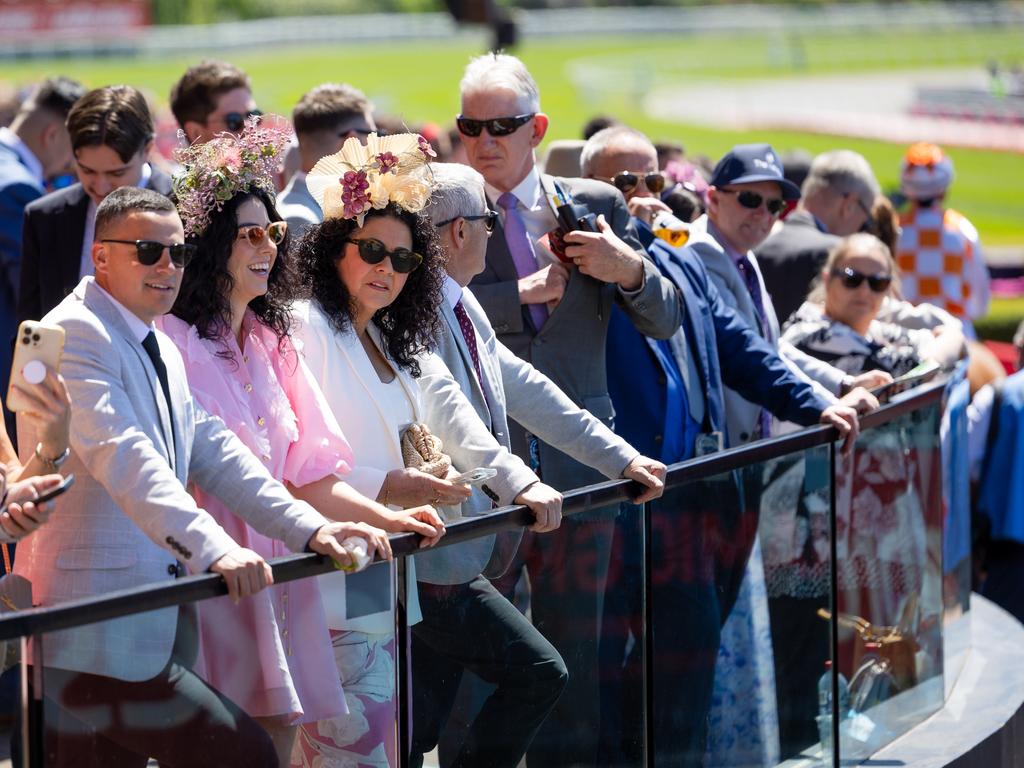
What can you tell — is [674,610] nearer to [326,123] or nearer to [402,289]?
[402,289]

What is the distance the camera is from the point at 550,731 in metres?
4.25

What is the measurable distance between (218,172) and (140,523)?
98 cm

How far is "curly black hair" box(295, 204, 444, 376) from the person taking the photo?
13.5 ft

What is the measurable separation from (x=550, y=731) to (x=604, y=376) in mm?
→ 1334

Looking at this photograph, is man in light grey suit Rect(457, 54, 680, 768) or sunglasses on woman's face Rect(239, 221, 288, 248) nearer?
sunglasses on woman's face Rect(239, 221, 288, 248)

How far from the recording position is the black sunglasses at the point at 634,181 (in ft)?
19.0

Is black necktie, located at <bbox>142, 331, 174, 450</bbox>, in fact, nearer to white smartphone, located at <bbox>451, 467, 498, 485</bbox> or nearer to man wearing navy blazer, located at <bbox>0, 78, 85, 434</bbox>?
white smartphone, located at <bbox>451, 467, 498, 485</bbox>

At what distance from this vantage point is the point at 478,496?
4.41 m

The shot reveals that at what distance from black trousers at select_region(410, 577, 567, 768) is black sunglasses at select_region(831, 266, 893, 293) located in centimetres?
261

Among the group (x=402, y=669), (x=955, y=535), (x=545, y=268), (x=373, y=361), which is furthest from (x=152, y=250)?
(x=955, y=535)

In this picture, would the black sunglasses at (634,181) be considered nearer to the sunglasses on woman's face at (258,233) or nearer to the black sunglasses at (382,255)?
the black sunglasses at (382,255)

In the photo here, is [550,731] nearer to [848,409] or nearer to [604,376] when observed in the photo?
[604,376]

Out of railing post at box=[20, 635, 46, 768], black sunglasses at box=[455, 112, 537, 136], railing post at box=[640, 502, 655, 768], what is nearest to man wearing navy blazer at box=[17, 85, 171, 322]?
black sunglasses at box=[455, 112, 537, 136]

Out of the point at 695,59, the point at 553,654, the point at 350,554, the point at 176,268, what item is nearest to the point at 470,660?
the point at 553,654
